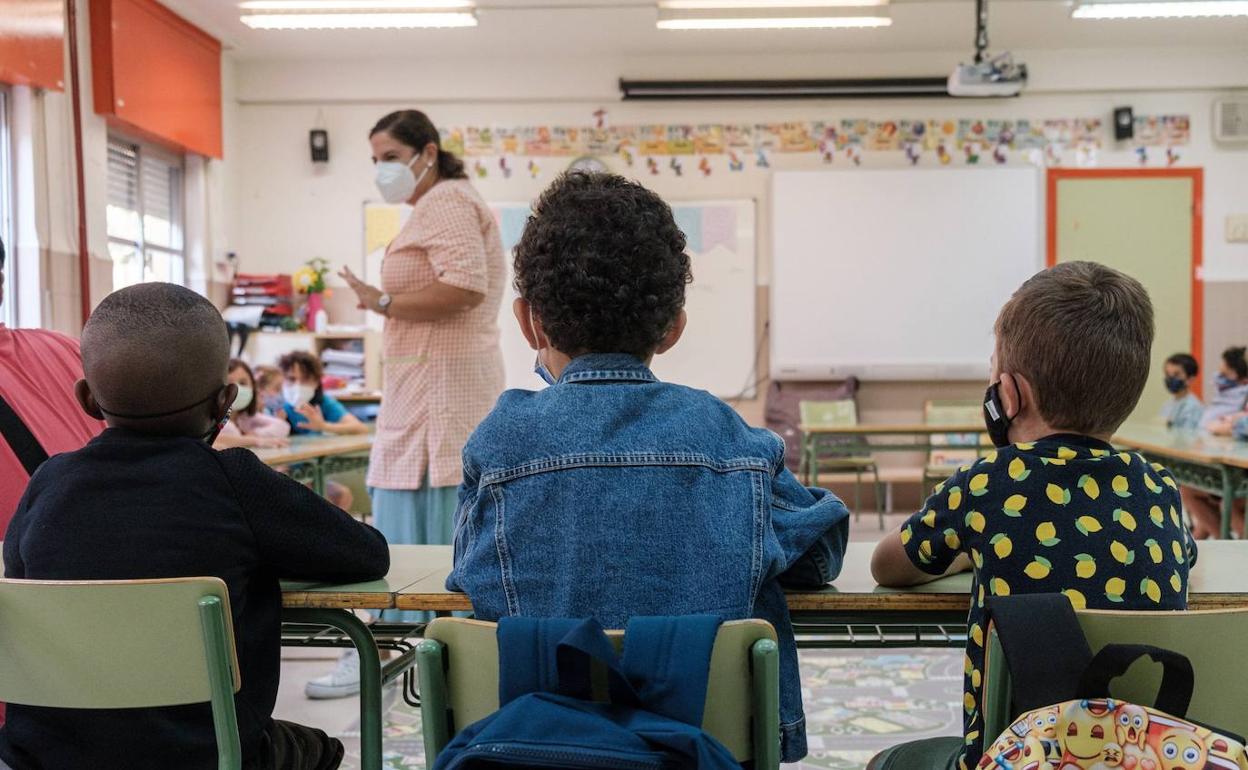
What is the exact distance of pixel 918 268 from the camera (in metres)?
7.40

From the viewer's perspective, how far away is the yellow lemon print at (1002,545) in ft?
4.04

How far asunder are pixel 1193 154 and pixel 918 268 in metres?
1.98

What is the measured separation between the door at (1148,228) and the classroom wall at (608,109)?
0.36 ft

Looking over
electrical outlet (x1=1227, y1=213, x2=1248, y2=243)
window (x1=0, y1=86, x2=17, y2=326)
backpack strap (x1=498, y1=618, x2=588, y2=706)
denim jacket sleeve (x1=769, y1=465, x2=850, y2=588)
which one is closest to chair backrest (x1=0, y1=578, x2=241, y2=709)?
backpack strap (x1=498, y1=618, x2=588, y2=706)

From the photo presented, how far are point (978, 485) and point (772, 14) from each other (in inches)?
213

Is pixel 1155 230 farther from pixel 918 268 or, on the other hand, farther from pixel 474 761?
pixel 474 761

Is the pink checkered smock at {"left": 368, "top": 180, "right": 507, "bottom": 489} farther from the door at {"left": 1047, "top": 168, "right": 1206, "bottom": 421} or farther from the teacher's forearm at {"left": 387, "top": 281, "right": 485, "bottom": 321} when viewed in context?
the door at {"left": 1047, "top": 168, "right": 1206, "bottom": 421}

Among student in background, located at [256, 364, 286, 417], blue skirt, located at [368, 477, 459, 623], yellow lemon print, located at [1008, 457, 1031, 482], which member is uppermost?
yellow lemon print, located at [1008, 457, 1031, 482]

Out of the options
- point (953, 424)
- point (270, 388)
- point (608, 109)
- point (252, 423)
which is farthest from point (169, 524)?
point (608, 109)

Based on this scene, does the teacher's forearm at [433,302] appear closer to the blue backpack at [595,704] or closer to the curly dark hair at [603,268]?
the curly dark hair at [603,268]

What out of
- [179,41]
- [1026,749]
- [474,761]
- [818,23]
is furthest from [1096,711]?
[179,41]

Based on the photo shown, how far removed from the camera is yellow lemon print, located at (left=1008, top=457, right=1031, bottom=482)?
1249 millimetres

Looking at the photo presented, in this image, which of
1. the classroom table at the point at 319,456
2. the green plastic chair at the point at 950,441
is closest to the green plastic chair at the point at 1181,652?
the classroom table at the point at 319,456

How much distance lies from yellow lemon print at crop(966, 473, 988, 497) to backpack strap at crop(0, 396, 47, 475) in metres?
1.35
